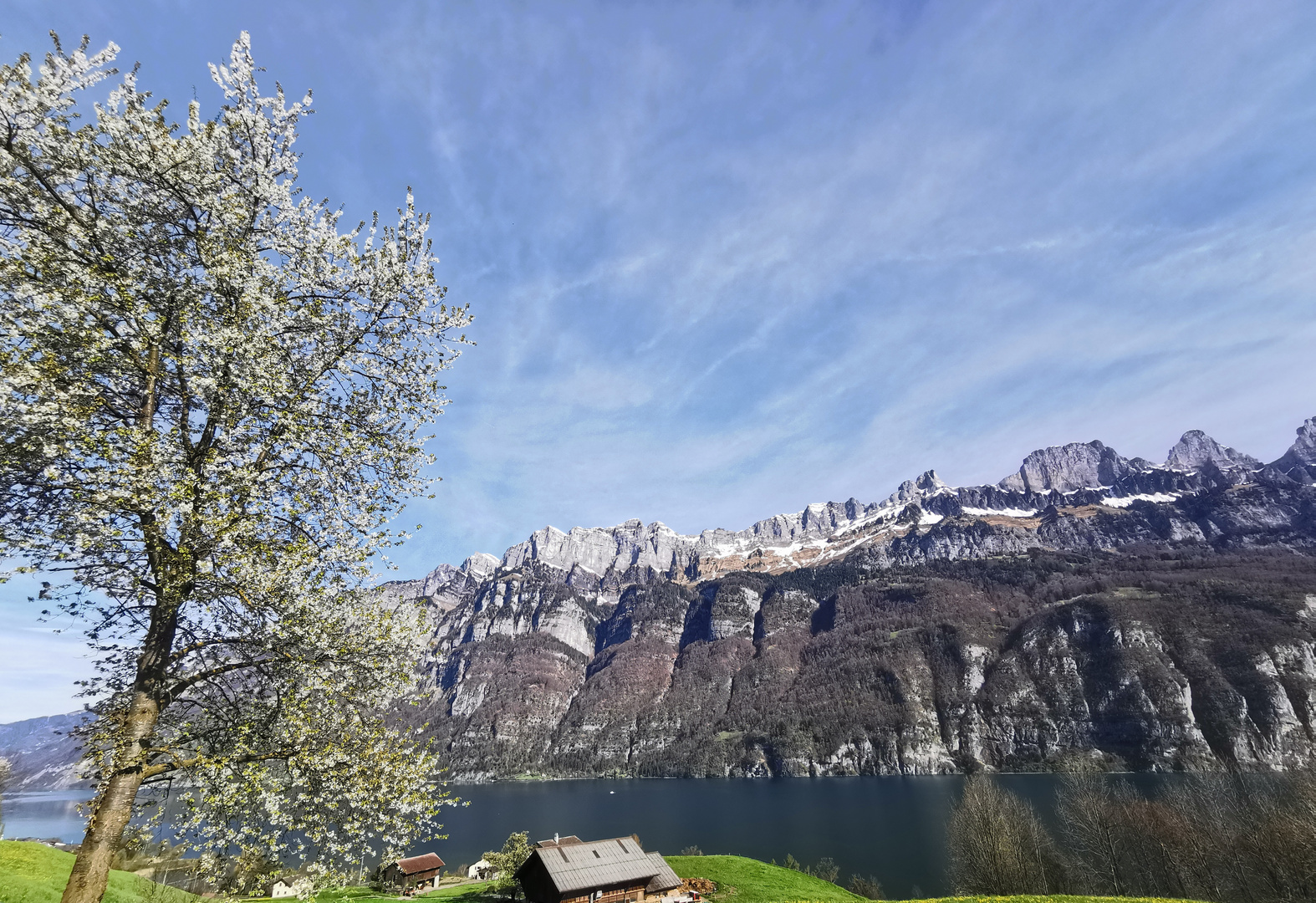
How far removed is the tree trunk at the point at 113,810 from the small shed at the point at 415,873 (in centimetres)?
6977

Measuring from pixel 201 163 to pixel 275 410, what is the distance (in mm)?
4557

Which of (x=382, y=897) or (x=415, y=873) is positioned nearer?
(x=382, y=897)

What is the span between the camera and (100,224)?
9250 millimetres

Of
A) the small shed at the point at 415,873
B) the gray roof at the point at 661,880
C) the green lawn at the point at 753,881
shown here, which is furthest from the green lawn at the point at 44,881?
the small shed at the point at 415,873

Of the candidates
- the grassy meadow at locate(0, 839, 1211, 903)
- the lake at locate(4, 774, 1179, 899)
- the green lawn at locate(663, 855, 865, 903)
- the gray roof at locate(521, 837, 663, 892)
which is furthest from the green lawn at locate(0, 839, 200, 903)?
the lake at locate(4, 774, 1179, 899)

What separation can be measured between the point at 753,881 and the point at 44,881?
152ft

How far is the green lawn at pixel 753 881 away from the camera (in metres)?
42.7

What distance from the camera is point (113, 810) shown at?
334 inches

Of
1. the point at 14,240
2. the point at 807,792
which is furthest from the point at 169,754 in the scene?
the point at 807,792

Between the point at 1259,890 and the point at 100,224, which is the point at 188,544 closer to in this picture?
the point at 100,224

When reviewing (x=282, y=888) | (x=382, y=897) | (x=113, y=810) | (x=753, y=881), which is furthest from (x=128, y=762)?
(x=282, y=888)

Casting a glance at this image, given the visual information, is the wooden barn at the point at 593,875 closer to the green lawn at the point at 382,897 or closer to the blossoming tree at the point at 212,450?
the green lawn at the point at 382,897

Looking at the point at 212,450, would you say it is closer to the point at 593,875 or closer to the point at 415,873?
the point at 593,875

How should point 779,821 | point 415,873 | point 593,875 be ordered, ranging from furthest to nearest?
point 779,821 < point 415,873 < point 593,875
